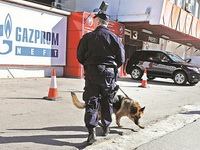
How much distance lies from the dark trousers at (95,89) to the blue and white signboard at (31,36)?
7.66 m

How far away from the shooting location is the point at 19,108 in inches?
245

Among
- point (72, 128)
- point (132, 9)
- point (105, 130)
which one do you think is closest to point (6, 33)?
point (72, 128)

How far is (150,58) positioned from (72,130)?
10.6 m

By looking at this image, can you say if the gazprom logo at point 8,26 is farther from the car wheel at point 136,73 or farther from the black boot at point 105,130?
the black boot at point 105,130

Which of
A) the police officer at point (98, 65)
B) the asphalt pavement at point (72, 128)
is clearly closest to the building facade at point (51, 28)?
the asphalt pavement at point (72, 128)

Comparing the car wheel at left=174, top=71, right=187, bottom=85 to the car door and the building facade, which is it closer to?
the car door

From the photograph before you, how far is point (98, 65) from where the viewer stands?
4.06 m

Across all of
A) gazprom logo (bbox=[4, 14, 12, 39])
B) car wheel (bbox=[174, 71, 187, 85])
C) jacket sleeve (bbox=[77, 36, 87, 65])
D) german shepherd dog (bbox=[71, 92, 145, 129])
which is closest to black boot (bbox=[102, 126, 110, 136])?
german shepherd dog (bbox=[71, 92, 145, 129])

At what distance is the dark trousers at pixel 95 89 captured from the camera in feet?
13.3

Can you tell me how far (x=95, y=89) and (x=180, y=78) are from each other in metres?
10.5

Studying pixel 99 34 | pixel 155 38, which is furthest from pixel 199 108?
pixel 155 38

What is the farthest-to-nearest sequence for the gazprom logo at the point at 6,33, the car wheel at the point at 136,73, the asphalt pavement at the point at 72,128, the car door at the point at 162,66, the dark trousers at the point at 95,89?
the car wheel at the point at 136,73 → the car door at the point at 162,66 → the gazprom logo at the point at 6,33 → the asphalt pavement at the point at 72,128 → the dark trousers at the point at 95,89

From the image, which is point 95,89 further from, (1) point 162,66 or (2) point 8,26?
(1) point 162,66

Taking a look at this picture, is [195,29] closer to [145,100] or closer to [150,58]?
[150,58]
